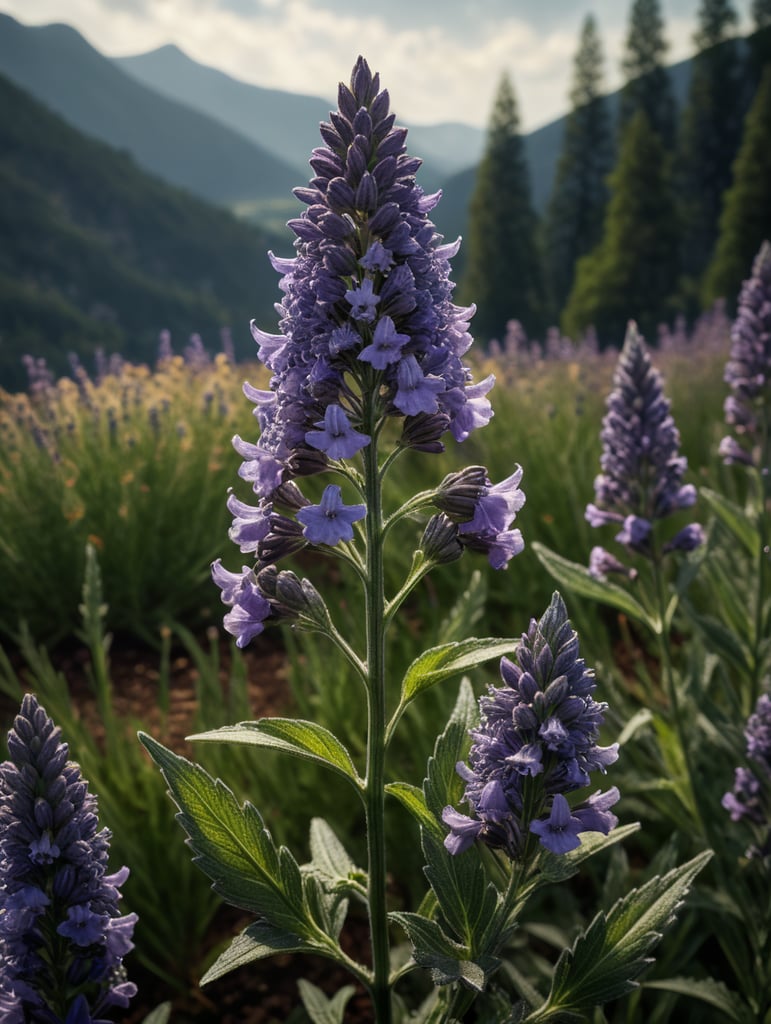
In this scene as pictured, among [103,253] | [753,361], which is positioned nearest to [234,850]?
[753,361]

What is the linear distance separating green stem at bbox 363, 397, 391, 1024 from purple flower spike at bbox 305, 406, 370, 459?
0.33 feet

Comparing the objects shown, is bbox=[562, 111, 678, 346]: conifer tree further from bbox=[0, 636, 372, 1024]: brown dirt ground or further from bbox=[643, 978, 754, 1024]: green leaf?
bbox=[643, 978, 754, 1024]: green leaf

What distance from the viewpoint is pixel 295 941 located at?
137 cm

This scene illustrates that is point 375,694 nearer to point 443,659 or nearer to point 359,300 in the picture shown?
point 443,659

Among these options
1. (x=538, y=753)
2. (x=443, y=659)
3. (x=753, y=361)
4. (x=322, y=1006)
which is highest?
(x=753, y=361)

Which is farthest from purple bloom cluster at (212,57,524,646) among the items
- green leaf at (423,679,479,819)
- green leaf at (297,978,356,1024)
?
green leaf at (297,978,356,1024)

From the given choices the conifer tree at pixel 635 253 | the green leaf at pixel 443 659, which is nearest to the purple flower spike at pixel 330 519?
the green leaf at pixel 443 659

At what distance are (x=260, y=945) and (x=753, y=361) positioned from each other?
274 cm

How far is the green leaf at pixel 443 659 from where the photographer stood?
4.56ft

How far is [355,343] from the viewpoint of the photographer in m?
1.31

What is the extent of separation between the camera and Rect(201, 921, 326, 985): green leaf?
4.22ft

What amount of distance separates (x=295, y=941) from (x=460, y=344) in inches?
39.3

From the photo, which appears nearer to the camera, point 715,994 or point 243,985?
point 715,994

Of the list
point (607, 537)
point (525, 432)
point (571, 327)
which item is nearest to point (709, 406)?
point (525, 432)
